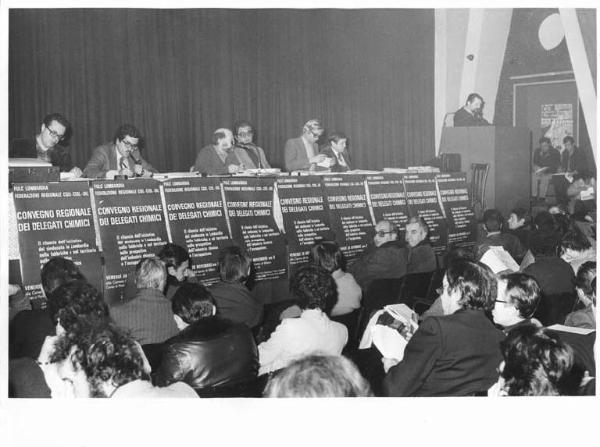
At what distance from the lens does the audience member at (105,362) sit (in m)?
2.13

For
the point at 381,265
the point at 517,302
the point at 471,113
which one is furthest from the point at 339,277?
the point at 471,113

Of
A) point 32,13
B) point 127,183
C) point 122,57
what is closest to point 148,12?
point 122,57

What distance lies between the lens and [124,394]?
2137mm

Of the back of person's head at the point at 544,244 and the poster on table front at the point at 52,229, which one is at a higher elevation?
the poster on table front at the point at 52,229

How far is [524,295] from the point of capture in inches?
115

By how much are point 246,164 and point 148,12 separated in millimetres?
2060

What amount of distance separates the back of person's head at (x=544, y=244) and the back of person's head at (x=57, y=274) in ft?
9.30

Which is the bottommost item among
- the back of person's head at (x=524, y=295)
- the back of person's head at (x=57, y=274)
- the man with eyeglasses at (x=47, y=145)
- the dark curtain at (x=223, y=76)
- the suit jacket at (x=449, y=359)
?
the suit jacket at (x=449, y=359)

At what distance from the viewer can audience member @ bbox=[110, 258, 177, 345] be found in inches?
124

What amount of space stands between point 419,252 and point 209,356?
2558 mm

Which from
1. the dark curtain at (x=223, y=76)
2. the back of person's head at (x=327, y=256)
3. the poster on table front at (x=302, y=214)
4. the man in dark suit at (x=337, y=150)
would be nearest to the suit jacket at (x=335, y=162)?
the man in dark suit at (x=337, y=150)

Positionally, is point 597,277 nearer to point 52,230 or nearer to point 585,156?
point 52,230

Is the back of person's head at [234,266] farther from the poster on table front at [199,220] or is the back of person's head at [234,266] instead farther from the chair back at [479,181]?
the chair back at [479,181]

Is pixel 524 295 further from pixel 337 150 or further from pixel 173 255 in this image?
pixel 337 150
